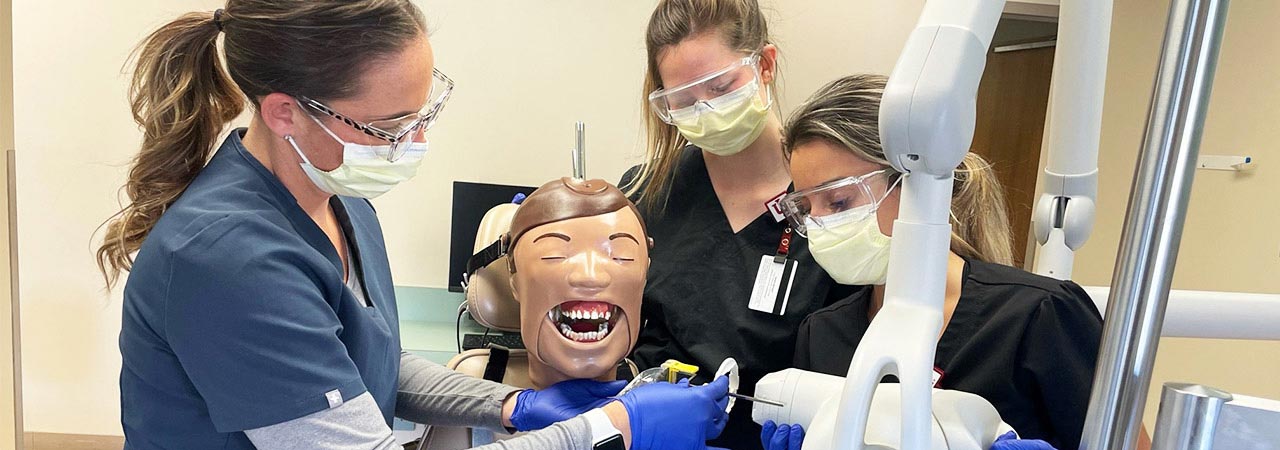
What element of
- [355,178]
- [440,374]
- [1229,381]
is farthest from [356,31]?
[1229,381]

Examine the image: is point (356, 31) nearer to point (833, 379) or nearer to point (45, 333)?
point (833, 379)

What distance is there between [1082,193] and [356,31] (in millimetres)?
1038

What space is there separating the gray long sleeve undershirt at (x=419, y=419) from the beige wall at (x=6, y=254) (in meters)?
1.74

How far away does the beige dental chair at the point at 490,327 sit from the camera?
1.87 meters

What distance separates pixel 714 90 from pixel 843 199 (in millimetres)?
513

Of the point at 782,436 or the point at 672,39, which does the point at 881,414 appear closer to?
the point at 782,436

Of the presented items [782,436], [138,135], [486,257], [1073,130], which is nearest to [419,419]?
[486,257]

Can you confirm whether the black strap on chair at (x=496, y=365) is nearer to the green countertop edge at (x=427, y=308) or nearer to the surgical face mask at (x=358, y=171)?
the surgical face mask at (x=358, y=171)

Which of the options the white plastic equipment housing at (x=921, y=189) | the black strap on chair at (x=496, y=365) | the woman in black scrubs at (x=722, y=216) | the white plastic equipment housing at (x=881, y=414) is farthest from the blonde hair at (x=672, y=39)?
the white plastic equipment housing at (x=921, y=189)

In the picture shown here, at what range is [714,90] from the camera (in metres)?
1.87

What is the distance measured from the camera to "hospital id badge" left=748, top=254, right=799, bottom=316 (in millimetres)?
1726

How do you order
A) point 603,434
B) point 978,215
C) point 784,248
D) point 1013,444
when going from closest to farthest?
point 1013,444 → point 603,434 → point 978,215 → point 784,248

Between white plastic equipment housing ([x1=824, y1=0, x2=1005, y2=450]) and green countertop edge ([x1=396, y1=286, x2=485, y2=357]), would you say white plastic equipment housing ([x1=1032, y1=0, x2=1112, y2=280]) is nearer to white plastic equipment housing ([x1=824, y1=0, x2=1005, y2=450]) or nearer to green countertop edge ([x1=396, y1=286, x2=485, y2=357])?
white plastic equipment housing ([x1=824, y1=0, x2=1005, y2=450])

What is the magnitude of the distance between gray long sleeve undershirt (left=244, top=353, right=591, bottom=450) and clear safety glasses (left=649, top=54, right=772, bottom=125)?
0.73 metres
